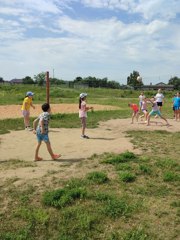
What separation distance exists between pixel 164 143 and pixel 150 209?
5391mm

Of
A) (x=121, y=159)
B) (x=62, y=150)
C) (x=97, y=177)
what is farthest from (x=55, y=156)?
(x=97, y=177)

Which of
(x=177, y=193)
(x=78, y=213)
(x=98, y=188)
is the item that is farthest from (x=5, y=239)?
(x=177, y=193)

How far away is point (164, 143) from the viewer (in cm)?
1054

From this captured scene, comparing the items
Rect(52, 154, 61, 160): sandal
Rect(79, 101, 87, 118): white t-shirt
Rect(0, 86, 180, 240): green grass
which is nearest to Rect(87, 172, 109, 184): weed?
Rect(0, 86, 180, 240): green grass

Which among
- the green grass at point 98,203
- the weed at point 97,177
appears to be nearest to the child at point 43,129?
the green grass at point 98,203

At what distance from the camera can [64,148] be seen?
9.92 metres

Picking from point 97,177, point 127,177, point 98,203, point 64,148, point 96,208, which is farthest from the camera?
point 64,148

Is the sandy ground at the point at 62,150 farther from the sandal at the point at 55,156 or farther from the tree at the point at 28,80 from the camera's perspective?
the tree at the point at 28,80

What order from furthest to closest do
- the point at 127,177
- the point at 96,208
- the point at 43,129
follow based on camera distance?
the point at 43,129 < the point at 127,177 < the point at 96,208

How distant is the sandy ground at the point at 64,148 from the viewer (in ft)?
23.8

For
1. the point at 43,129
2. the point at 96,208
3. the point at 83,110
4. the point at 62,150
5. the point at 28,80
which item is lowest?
the point at 96,208

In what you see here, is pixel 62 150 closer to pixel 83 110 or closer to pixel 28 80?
pixel 83 110

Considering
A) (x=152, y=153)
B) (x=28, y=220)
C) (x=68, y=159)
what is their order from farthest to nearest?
(x=152, y=153) < (x=68, y=159) < (x=28, y=220)

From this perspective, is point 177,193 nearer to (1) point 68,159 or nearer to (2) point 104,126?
(1) point 68,159
